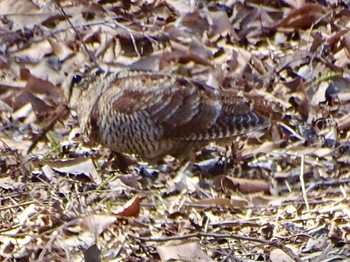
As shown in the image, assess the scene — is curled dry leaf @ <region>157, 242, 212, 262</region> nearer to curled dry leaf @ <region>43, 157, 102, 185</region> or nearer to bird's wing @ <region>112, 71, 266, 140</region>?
curled dry leaf @ <region>43, 157, 102, 185</region>

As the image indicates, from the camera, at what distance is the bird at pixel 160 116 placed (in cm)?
764

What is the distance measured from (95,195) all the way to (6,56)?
103 inches

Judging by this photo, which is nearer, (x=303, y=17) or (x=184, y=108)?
(x=184, y=108)

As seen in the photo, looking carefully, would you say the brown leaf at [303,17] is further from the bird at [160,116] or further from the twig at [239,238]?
the twig at [239,238]

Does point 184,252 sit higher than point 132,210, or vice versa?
point 184,252

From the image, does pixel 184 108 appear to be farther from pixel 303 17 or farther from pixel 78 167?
pixel 303 17

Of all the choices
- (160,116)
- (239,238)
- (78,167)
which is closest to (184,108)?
(160,116)

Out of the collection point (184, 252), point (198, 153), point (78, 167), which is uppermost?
point (184, 252)

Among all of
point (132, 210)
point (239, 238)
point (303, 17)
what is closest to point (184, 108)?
point (132, 210)

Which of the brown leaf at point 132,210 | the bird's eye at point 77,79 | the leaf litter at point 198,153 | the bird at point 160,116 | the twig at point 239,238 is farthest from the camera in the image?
the bird's eye at point 77,79

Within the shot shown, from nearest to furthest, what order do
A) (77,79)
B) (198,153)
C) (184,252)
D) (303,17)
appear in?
(184,252) → (198,153) → (77,79) → (303,17)

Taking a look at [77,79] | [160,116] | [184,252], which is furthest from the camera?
[77,79]

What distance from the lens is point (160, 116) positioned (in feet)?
25.3

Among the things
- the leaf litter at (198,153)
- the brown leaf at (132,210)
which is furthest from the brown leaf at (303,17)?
the brown leaf at (132,210)
